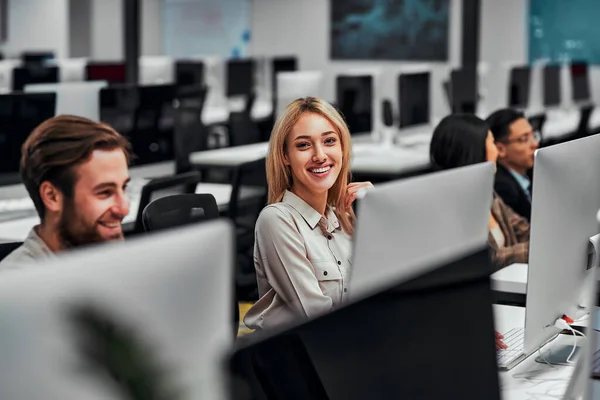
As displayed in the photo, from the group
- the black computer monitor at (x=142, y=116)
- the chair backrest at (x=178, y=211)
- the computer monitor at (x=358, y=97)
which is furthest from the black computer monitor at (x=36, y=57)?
the chair backrest at (x=178, y=211)

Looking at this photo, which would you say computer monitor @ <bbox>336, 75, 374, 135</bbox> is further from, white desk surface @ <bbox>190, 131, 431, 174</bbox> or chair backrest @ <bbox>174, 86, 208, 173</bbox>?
chair backrest @ <bbox>174, 86, 208, 173</bbox>

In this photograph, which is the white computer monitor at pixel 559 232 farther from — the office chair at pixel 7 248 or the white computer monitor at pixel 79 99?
the white computer monitor at pixel 79 99

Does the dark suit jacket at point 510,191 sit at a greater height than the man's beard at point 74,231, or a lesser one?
lesser

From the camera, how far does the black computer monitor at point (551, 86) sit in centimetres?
874

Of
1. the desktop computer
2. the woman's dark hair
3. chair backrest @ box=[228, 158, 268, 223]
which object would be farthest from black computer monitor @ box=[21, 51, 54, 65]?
the desktop computer

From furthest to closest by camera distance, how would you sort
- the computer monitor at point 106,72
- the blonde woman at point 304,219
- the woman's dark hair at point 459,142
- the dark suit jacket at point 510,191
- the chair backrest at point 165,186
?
the computer monitor at point 106,72, the dark suit jacket at point 510,191, the woman's dark hair at point 459,142, the chair backrest at point 165,186, the blonde woman at point 304,219

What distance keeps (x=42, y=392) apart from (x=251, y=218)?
Answer: 10.7 feet

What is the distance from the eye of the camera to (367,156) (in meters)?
6.21

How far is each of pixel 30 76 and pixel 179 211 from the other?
6.61 meters

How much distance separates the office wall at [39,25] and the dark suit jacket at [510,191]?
31.8 feet

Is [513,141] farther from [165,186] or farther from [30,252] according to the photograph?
[30,252]

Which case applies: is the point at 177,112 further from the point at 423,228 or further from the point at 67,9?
the point at 67,9

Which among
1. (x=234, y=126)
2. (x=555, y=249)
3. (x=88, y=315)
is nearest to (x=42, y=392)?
(x=88, y=315)

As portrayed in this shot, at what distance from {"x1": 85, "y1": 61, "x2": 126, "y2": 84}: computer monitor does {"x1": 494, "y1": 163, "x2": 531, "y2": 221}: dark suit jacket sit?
20.7ft
